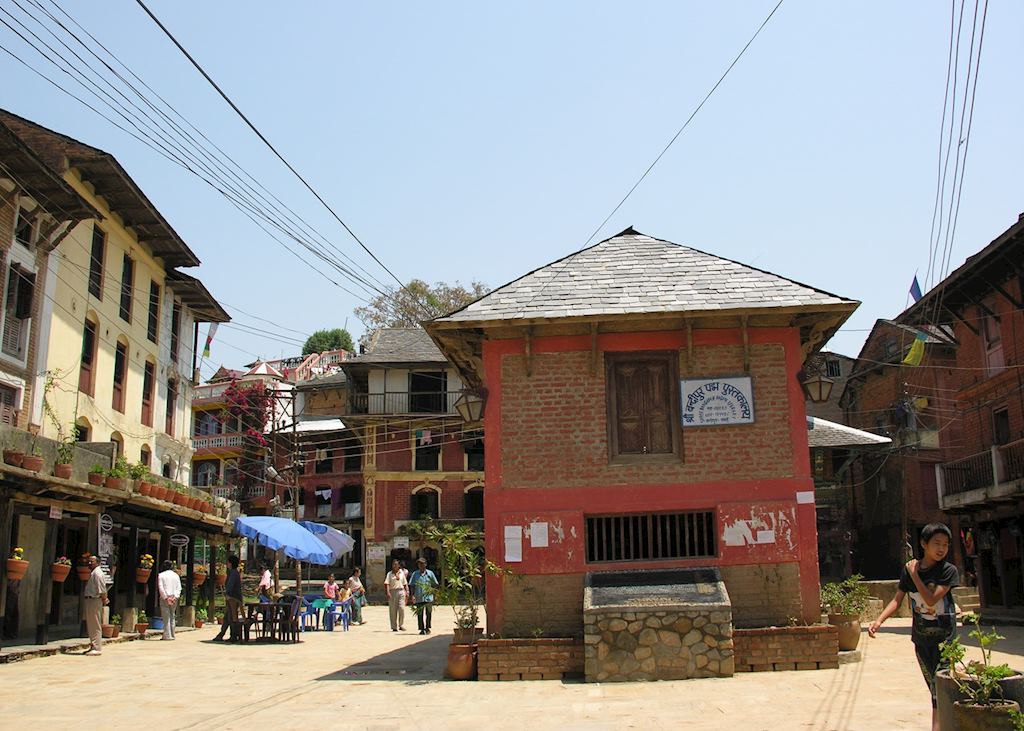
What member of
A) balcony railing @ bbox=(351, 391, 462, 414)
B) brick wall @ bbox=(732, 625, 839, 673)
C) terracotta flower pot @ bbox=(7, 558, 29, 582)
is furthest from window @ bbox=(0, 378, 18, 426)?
balcony railing @ bbox=(351, 391, 462, 414)

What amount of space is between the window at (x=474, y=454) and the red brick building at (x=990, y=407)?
23937mm

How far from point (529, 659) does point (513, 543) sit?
163 cm

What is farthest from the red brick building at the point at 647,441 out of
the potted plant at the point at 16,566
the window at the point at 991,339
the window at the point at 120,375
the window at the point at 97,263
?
the window at the point at 120,375

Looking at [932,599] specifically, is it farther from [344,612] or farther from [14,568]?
[344,612]

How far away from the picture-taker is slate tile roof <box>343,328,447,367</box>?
47750 millimetres

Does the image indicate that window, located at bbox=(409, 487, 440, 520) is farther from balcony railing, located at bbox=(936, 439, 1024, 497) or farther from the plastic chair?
balcony railing, located at bbox=(936, 439, 1024, 497)

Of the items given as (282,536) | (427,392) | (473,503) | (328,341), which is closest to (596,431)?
(282,536)

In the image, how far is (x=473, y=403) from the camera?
14250 millimetres

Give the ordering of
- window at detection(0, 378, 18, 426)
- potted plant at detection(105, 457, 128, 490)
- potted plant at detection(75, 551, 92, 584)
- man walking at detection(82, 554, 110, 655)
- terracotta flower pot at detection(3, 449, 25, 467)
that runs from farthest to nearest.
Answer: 1. window at detection(0, 378, 18, 426)
2. potted plant at detection(105, 457, 128, 490)
3. potted plant at detection(75, 551, 92, 584)
4. man walking at detection(82, 554, 110, 655)
5. terracotta flower pot at detection(3, 449, 25, 467)

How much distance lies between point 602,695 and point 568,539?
2.94 meters

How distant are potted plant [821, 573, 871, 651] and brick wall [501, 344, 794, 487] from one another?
81.6 inches

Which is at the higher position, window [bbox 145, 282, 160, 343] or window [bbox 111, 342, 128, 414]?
window [bbox 145, 282, 160, 343]

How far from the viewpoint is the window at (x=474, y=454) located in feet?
158

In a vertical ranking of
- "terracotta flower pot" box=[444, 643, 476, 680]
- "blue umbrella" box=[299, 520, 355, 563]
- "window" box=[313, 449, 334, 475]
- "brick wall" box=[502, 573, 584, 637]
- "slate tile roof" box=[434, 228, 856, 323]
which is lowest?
"terracotta flower pot" box=[444, 643, 476, 680]
